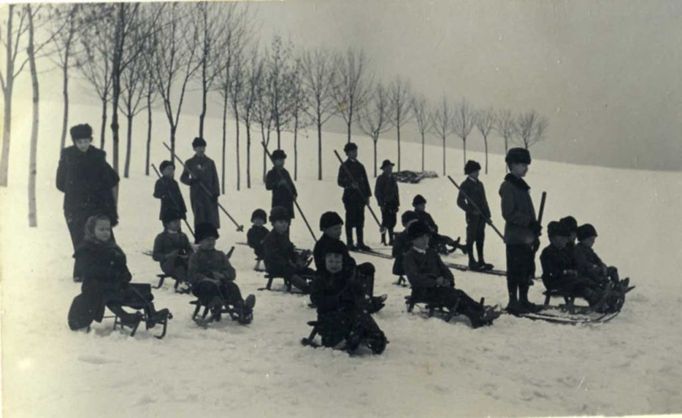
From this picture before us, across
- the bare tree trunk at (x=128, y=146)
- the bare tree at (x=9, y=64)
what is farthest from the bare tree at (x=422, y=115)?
the bare tree at (x=9, y=64)

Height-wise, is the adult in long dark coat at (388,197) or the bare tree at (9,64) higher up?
the bare tree at (9,64)

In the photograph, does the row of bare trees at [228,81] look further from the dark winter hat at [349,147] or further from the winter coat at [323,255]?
the winter coat at [323,255]

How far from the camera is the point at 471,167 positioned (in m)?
6.87

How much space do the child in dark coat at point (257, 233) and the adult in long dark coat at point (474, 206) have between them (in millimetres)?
2065

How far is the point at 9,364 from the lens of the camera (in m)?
4.77

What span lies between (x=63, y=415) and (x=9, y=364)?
615mm

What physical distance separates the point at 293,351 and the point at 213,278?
0.90 meters

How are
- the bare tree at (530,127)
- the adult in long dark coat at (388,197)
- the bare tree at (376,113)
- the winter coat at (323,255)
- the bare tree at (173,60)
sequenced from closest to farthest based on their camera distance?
the winter coat at (323,255) < the bare tree at (173,60) < the bare tree at (376,113) < the bare tree at (530,127) < the adult in long dark coat at (388,197)

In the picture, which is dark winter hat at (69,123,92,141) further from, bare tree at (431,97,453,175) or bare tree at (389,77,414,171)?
bare tree at (431,97,453,175)

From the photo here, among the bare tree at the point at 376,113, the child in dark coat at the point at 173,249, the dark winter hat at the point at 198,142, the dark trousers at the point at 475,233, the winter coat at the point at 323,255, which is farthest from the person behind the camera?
the dark trousers at the point at 475,233

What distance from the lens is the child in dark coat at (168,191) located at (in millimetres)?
6134

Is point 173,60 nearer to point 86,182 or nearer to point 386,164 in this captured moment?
point 86,182

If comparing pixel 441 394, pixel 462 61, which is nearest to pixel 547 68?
pixel 462 61

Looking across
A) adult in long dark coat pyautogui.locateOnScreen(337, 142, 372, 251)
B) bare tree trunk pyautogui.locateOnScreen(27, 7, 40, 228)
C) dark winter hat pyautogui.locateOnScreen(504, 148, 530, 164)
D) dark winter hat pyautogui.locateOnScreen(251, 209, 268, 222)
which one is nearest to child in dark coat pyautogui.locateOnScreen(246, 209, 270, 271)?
dark winter hat pyautogui.locateOnScreen(251, 209, 268, 222)
